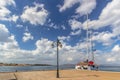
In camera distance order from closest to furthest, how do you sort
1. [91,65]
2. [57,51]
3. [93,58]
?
[57,51] < [91,65] < [93,58]

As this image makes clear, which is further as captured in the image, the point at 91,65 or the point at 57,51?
the point at 91,65

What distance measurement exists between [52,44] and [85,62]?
56.1 m

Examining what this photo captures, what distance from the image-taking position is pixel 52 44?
125 feet

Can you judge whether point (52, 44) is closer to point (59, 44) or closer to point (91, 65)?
point (59, 44)

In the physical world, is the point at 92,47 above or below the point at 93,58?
above

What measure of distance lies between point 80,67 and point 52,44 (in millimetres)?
56205

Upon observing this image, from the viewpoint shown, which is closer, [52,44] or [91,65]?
[52,44]

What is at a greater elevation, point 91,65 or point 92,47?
point 92,47

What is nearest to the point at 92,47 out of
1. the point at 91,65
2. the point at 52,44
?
the point at 91,65

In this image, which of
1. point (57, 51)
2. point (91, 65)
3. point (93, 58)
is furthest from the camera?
point (93, 58)

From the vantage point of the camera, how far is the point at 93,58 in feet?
307

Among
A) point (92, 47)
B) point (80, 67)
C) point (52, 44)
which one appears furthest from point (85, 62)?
point (52, 44)

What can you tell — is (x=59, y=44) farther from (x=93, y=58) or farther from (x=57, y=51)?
(x=93, y=58)

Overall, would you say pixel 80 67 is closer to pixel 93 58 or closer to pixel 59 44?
pixel 93 58
